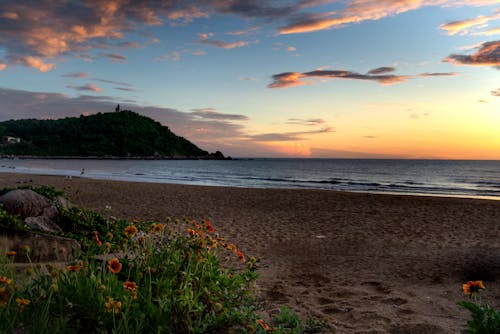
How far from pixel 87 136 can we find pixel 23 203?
491 feet

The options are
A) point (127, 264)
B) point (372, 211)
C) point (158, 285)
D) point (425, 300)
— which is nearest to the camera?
point (158, 285)

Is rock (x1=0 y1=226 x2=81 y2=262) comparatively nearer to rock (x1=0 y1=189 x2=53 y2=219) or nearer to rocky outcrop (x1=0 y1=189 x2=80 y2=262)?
rocky outcrop (x1=0 y1=189 x2=80 y2=262)

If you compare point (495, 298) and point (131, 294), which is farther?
point (495, 298)

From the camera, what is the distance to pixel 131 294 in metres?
3.19

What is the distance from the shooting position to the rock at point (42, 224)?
24.6 feet

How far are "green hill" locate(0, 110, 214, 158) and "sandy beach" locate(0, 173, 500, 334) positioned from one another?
434ft

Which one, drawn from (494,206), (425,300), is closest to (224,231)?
(425,300)

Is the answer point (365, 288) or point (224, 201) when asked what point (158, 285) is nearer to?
point (365, 288)

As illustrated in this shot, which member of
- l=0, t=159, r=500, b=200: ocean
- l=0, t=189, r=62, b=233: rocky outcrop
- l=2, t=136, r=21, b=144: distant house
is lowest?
l=0, t=159, r=500, b=200: ocean

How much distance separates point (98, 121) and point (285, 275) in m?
150

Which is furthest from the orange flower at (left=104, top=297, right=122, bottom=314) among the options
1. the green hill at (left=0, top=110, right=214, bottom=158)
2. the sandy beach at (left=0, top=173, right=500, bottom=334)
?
the green hill at (left=0, top=110, right=214, bottom=158)

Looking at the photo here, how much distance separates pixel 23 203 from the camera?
26.9ft

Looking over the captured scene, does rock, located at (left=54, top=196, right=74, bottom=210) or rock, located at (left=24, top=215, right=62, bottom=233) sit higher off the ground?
rock, located at (left=54, top=196, right=74, bottom=210)

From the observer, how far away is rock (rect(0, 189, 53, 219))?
8.11 metres
